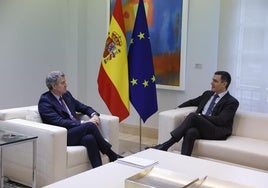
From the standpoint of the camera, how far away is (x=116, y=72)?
4.61m

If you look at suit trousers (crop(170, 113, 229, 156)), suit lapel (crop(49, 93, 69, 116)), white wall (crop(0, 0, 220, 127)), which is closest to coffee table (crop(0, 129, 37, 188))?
suit lapel (crop(49, 93, 69, 116))

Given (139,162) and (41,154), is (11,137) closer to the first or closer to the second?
(41,154)

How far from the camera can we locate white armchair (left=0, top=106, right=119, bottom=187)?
3.37 metres

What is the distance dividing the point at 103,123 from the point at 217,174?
165cm

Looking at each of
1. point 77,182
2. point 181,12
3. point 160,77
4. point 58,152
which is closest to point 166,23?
point 181,12

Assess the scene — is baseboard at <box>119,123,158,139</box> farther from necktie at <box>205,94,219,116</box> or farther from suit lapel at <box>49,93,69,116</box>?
suit lapel at <box>49,93,69,116</box>

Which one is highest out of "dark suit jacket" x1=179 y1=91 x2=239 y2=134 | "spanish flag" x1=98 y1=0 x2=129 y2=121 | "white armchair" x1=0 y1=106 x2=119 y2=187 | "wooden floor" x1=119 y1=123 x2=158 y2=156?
"spanish flag" x1=98 y1=0 x2=129 y2=121

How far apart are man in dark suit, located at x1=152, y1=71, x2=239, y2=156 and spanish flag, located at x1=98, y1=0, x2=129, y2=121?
2.68ft

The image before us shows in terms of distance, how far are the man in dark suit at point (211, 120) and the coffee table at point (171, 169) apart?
0.86 meters

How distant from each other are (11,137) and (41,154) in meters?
0.34

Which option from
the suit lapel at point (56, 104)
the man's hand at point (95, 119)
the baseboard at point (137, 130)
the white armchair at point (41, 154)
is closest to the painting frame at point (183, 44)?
the baseboard at point (137, 130)

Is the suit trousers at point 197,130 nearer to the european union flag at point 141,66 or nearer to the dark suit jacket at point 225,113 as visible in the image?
the dark suit jacket at point 225,113

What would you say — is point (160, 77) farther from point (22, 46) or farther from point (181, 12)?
point (22, 46)

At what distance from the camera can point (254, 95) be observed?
4.86m
